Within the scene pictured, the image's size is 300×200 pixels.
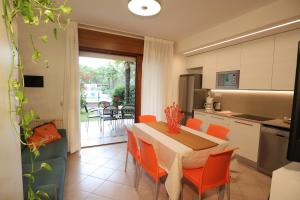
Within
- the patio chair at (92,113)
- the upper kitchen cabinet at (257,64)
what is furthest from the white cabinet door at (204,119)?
the patio chair at (92,113)

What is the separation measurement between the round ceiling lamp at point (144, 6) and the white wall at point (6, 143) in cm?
167

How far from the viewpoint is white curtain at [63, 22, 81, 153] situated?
3.19m

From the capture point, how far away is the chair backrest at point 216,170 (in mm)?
1569

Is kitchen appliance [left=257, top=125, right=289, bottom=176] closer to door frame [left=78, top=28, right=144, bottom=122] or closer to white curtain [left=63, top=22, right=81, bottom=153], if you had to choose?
door frame [left=78, top=28, right=144, bottom=122]

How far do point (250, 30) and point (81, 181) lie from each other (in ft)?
12.1

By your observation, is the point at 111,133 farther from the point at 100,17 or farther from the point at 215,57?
the point at 215,57

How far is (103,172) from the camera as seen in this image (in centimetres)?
266

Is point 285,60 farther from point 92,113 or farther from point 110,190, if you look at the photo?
point 92,113

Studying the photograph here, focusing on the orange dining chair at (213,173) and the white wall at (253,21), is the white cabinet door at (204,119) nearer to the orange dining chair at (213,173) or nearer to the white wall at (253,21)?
the white wall at (253,21)

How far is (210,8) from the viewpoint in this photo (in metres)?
2.60

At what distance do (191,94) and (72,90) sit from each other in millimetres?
2872

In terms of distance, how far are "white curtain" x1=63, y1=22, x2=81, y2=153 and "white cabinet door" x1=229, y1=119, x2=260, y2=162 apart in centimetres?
328

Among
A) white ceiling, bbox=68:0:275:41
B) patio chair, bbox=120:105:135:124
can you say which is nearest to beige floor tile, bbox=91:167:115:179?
patio chair, bbox=120:105:135:124

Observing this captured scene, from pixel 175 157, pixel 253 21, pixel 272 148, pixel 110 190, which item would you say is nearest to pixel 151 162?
pixel 175 157
